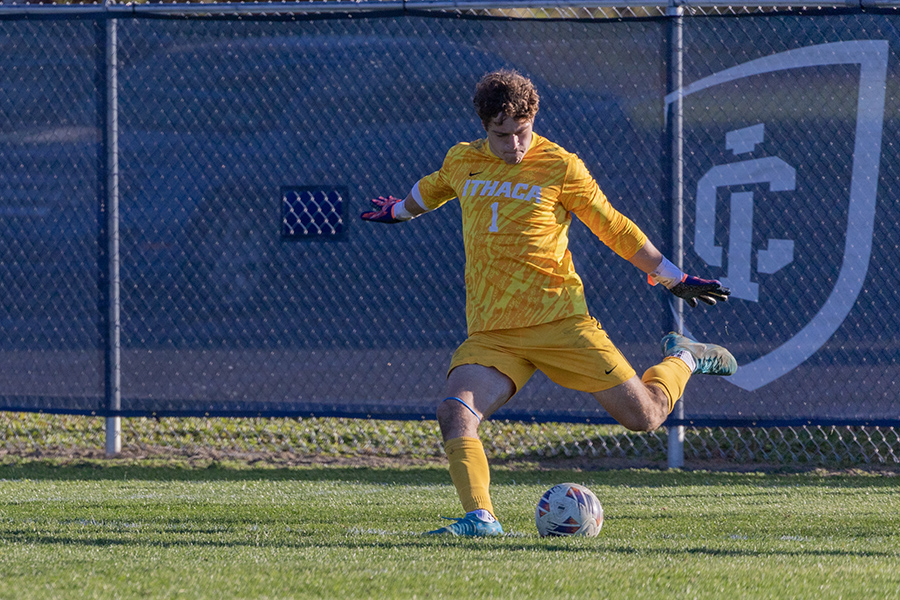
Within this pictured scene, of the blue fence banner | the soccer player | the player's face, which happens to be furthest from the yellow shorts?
the blue fence banner

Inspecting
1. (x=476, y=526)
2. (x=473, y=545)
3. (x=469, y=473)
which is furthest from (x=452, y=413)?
(x=473, y=545)

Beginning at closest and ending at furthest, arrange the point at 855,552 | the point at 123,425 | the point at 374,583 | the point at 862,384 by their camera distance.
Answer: the point at 374,583
the point at 855,552
the point at 862,384
the point at 123,425

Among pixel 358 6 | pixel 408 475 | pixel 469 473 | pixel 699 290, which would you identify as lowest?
pixel 408 475

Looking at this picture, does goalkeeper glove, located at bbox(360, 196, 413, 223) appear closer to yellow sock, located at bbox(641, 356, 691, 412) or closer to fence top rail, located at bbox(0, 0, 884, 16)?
yellow sock, located at bbox(641, 356, 691, 412)

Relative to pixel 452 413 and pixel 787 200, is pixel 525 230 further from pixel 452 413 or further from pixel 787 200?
pixel 787 200

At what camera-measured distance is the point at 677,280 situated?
434 cm

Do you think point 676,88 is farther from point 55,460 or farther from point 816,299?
point 55,460

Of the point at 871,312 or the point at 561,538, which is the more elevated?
the point at 871,312

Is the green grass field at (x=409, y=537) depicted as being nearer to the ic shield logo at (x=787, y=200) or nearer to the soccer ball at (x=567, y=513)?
the soccer ball at (x=567, y=513)

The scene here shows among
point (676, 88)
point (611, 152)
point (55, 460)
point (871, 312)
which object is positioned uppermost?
point (676, 88)

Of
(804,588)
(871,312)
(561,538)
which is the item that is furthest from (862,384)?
(804,588)

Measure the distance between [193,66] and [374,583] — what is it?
14.3 ft

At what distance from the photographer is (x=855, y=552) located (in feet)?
11.9

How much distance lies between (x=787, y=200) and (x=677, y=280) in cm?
200
